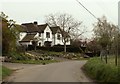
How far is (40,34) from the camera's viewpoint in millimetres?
94938

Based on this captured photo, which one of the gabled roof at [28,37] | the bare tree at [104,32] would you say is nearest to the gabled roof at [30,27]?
the gabled roof at [28,37]

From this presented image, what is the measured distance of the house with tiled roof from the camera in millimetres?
89938

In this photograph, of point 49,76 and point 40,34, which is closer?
point 49,76

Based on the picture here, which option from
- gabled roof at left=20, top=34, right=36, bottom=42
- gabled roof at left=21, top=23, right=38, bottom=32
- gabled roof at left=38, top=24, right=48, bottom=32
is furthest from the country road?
gabled roof at left=38, top=24, right=48, bottom=32

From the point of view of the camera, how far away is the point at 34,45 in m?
84.8

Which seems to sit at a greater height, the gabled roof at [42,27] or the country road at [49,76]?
the gabled roof at [42,27]

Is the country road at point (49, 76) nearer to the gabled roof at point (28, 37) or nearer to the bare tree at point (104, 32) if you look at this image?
the bare tree at point (104, 32)

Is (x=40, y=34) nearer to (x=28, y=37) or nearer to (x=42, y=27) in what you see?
(x=42, y=27)

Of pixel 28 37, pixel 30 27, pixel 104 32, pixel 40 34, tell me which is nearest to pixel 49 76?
pixel 104 32

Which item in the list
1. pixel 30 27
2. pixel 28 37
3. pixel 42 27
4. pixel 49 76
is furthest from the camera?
pixel 42 27

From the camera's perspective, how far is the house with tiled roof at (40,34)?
8994 cm

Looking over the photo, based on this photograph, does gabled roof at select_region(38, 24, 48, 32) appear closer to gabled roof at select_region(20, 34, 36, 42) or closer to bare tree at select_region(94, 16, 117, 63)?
gabled roof at select_region(20, 34, 36, 42)

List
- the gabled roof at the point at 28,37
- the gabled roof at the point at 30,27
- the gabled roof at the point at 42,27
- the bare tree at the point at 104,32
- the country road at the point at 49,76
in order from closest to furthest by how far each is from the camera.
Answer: the country road at the point at 49,76 < the bare tree at the point at 104,32 < the gabled roof at the point at 28,37 < the gabled roof at the point at 30,27 < the gabled roof at the point at 42,27

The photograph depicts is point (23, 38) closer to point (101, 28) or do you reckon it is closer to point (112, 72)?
point (101, 28)
